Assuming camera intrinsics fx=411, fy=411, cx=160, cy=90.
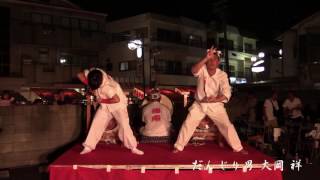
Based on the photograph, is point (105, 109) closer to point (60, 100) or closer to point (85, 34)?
point (60, 100)

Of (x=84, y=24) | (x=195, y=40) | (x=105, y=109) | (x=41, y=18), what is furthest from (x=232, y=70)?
(x=105, y=109)

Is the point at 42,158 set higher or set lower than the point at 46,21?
lower

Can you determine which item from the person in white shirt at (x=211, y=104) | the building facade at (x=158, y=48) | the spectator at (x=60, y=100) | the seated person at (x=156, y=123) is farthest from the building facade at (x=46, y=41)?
the person in white shirt at (x=211, y=104)

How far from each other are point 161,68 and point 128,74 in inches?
107

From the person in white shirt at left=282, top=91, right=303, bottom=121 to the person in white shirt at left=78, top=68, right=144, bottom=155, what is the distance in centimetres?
665

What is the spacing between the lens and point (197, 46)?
3625 centimetres

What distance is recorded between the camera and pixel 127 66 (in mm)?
33125

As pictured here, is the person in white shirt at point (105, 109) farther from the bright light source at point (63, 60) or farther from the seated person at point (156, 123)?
the bright light source at point (63, 60)

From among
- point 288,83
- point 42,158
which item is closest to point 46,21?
point 288,83

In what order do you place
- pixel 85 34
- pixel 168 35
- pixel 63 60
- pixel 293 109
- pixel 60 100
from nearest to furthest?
pixel 293 109, pixel 60 100, pixel 63 60, pixel 85 34, pixel 168 35

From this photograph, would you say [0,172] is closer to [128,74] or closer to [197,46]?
[128,74]

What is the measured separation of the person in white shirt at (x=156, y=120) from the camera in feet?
27.2

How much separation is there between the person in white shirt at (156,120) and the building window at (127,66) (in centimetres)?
2396

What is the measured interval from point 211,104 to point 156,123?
164cm
